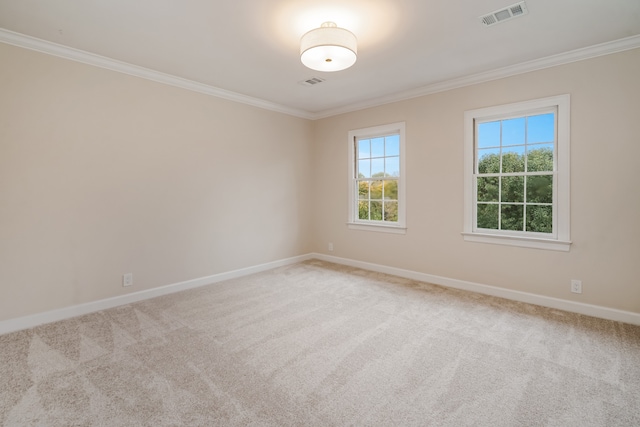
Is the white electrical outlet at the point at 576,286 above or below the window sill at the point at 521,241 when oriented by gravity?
below

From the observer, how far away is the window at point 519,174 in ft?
10.8

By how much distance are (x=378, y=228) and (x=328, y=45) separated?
3.00 metres

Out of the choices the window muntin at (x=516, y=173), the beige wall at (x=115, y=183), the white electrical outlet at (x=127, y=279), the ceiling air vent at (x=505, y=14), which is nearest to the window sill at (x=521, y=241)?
the window muntin at (x=516, y=173)

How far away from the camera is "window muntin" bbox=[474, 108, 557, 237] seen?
11.3ft

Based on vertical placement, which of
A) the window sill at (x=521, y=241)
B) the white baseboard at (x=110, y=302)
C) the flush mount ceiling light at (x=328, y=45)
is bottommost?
the white baseboard at (x=110, y=302)

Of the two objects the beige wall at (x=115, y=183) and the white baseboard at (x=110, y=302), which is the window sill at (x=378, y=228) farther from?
the white baseboard at (x=110, y=302)

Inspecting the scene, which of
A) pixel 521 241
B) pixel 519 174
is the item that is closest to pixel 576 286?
pixel 521 241

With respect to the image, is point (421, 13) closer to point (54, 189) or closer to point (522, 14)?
point (522, 14)

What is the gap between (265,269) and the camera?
4.93 metres

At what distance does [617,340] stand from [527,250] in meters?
1.12

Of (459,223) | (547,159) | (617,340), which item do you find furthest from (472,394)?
(547,159)

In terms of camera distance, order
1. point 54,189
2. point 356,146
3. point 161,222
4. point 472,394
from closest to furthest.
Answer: point 472,394 < point 54,189 < point 161,222 < point 356,146

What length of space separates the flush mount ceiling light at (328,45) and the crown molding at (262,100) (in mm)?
1946

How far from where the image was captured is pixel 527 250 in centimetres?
350
